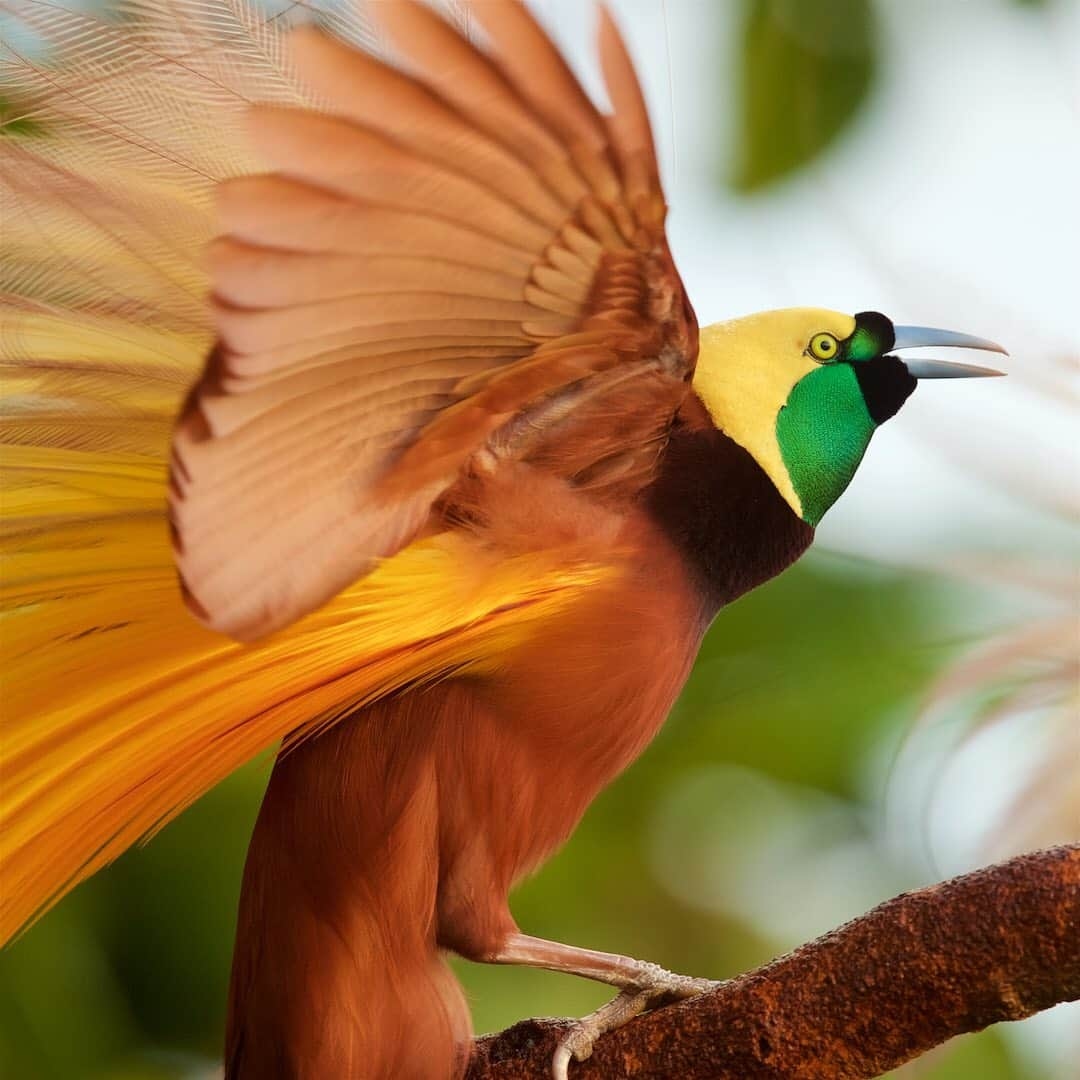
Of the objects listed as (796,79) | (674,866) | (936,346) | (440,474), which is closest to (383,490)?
(440,474)

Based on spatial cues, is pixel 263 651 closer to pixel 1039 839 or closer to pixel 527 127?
pixel 527 127

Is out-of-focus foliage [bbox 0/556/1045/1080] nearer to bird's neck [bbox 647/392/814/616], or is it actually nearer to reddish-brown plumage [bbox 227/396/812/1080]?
reddish-brown plumage [bbox 227/396/812/1080]

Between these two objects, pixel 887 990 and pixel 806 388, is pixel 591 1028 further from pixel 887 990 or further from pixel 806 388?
pixel 806 388

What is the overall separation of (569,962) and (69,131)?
1.64ft

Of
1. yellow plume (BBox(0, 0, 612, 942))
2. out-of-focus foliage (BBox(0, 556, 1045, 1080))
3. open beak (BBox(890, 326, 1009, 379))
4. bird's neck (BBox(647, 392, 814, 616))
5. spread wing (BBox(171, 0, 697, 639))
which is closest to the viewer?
spread wing (BBox(171, 0, 697, 639))

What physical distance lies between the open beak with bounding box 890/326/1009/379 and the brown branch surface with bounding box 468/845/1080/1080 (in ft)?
0.98

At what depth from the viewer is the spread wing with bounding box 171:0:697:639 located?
531mm

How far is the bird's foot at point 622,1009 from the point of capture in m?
0.80

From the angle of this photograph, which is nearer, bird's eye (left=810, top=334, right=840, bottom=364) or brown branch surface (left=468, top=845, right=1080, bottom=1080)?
brown branch surface (left=468, top=845, right=1080, bottom=1080)

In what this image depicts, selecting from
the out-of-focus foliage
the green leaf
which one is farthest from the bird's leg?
the green leaf

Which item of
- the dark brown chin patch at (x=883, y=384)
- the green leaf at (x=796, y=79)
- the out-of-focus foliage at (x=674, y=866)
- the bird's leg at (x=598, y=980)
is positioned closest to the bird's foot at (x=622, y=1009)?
the bird's leg at (x=598, y=980)

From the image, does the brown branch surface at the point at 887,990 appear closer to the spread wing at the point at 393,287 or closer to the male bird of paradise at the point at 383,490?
the male bird of paradise at the point at 383,490

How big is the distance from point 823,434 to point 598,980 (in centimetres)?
33

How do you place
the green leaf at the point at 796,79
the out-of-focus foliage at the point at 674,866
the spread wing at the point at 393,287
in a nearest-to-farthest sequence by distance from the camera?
the spread wing at the point at 393,287 < the out-of-focus foliage at the point at 674,866 < the green leaf at the point at 796,79
